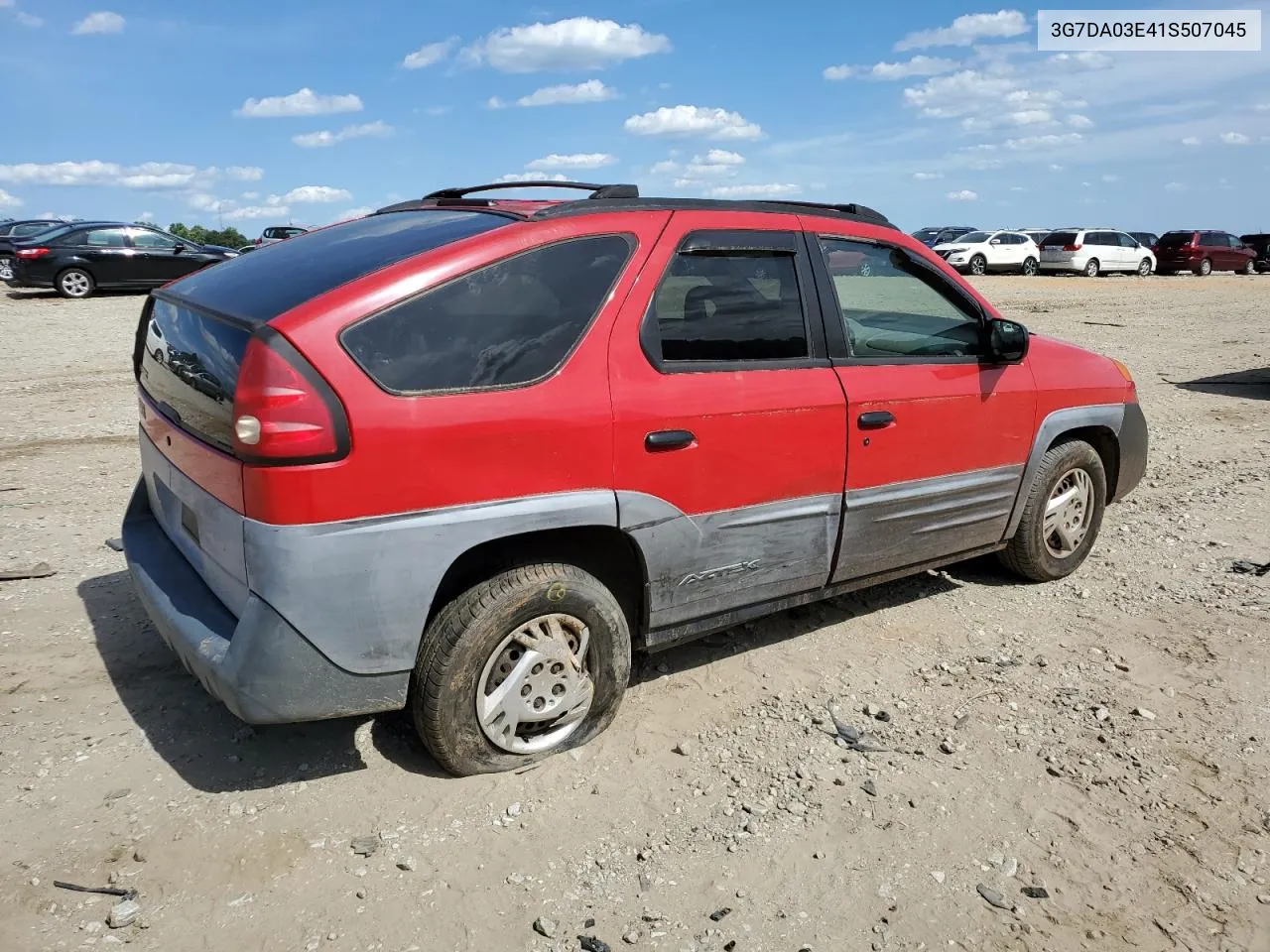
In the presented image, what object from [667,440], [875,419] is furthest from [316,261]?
[875,419]

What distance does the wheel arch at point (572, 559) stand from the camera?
3.16 m

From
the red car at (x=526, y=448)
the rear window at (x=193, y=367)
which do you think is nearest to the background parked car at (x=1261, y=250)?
the red car at (x=526, y=448)

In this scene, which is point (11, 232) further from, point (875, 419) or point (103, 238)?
point (875, 419)

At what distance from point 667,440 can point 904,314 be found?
1708 mm

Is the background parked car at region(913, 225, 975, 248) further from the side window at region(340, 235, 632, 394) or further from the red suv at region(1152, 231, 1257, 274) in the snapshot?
the side window at region(340, 235, 632, 394)

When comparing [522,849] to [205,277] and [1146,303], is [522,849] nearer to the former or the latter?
[205,277]

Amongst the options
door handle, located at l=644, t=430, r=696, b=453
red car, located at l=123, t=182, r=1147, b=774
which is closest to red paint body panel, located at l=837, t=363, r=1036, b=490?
red car, located at l=123, t=182, r=1147, b=774

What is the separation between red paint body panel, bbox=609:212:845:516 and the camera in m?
3.29

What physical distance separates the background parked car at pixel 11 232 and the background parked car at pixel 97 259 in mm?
4638

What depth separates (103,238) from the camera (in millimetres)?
19422

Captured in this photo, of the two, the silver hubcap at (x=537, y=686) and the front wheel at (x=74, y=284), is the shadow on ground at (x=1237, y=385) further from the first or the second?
the front wheel at (x=74, y=284)

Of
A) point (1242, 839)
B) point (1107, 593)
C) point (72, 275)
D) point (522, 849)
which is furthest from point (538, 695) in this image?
point (72, 275)

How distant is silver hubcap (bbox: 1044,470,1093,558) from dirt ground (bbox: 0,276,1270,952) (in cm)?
23

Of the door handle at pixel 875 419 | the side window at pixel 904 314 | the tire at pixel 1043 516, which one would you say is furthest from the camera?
the tire at pixel 1043 516
